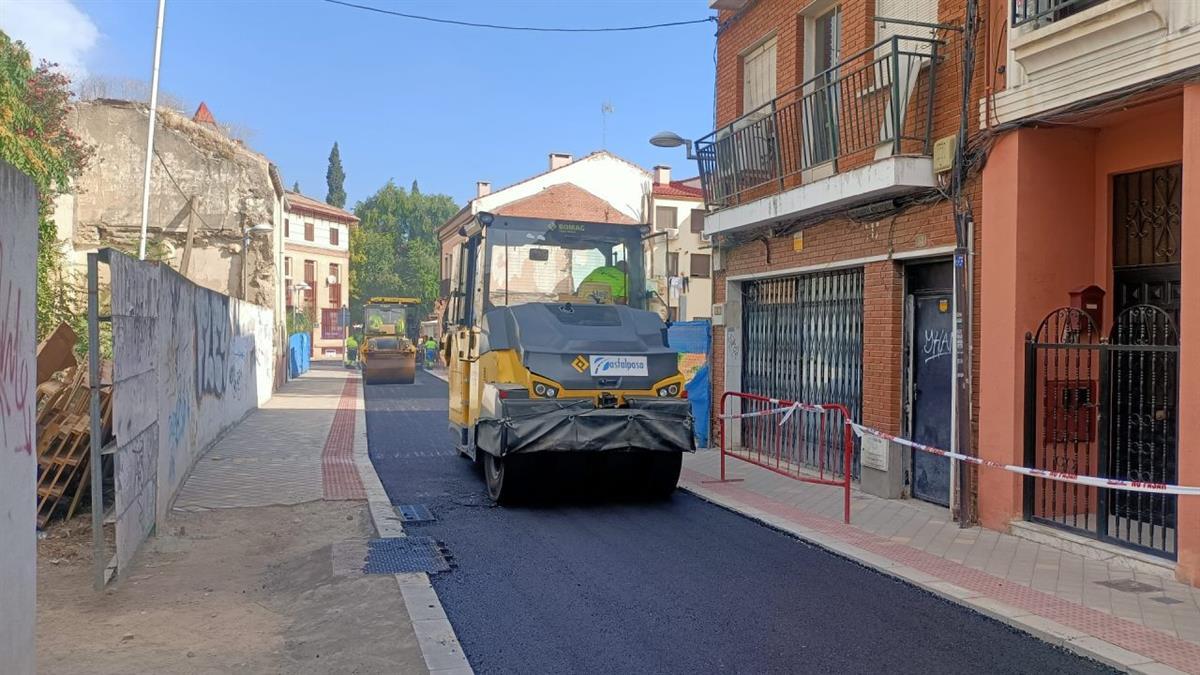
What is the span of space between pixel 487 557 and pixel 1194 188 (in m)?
5.64

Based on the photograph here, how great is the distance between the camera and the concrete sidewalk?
463 cm

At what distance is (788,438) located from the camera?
1095 cm

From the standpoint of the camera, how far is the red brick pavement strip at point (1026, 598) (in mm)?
4695

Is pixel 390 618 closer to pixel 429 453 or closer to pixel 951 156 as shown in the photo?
pixel 951 156

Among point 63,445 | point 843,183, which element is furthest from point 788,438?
point 63,445

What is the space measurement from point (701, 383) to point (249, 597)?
27.3ft

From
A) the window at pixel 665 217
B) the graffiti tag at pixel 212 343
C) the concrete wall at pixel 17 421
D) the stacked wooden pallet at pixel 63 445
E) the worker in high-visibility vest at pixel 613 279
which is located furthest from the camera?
the window at pixel 665 217

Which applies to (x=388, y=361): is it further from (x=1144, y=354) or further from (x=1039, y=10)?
(x=1144, y=354)

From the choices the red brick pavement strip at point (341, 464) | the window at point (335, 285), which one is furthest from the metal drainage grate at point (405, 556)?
the window at point (335, 285)

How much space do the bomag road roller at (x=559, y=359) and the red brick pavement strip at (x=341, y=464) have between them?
1.36 meters

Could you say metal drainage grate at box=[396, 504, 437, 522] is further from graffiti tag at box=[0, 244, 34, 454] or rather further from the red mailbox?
the red mailbox

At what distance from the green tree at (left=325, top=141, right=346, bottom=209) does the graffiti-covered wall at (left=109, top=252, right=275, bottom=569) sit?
74245 millimetres

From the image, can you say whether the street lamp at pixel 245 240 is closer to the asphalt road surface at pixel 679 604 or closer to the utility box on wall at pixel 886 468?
the asphalt road surface at pixel 679 604

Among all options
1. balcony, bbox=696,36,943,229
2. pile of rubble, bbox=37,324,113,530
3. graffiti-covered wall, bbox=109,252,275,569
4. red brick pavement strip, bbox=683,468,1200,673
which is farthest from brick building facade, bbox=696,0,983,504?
pile of rubble, bbox=37,324,113,530
